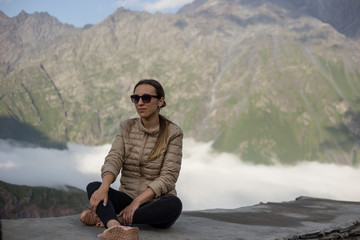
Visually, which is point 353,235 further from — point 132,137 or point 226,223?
point 132,137

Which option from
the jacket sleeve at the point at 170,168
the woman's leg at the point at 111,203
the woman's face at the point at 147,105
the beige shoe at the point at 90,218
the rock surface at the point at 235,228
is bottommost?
the rock surface at the point at 235,228

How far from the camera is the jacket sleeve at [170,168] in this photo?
289 inches

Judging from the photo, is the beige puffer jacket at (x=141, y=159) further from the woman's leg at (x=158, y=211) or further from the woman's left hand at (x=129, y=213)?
the woman's left hand at (x=129, y=213)

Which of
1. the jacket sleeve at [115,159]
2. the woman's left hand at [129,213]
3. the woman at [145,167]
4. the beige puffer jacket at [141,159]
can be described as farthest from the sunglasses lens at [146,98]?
the woman's left hand at [129,213]

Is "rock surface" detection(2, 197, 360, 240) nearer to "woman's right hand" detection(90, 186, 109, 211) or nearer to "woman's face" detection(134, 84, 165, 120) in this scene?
"woman's right hand" detection(90, 186, 109, 211)

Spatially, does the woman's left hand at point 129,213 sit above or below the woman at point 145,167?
below

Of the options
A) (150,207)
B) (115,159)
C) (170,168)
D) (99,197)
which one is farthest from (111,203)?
(170,168)

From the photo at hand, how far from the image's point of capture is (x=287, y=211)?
45.2 feet

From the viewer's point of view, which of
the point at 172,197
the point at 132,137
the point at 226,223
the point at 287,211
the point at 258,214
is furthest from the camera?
the point at 287,211

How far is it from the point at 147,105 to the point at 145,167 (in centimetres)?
133

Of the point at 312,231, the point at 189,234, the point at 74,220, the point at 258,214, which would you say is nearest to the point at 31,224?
the point at 74,220

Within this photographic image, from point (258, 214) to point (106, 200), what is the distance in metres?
7.52

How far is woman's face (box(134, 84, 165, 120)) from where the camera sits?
7641mm

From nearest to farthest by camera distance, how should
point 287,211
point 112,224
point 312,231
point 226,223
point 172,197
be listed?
1. point 112,224
2. point 172,197
3. point 312,231
4. point 226,223
5. point 287,211
